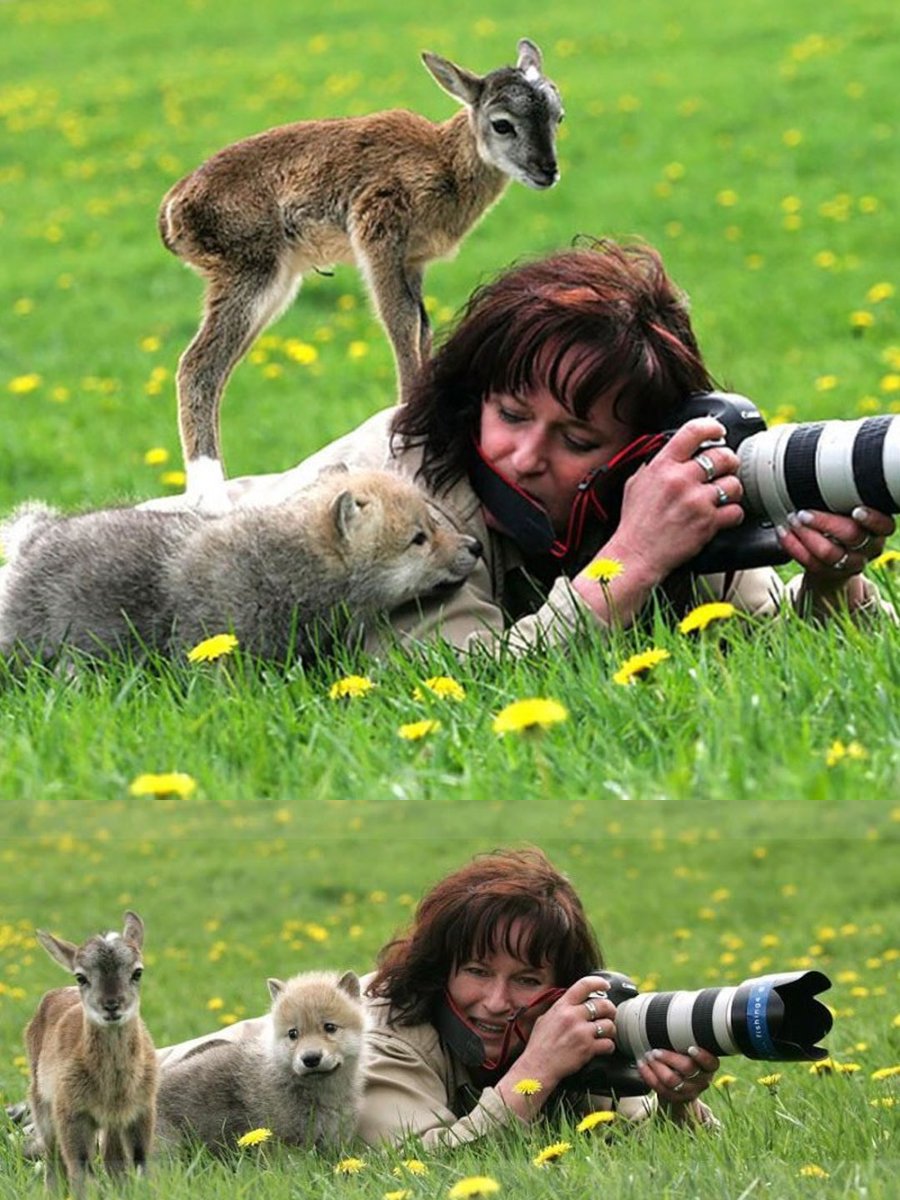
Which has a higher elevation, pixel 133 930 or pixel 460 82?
pixel 460 82

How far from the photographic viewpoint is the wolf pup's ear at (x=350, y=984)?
5.00m

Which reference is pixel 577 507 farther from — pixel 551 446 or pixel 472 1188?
pixel 472 1188

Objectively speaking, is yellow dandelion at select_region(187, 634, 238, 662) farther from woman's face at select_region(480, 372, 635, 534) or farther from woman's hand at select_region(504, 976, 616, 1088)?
woman's hand at select_region(504, 976, 616, 1088)

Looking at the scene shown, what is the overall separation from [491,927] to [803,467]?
4.13 feet

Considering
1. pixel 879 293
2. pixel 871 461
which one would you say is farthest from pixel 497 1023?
pixel 879 293

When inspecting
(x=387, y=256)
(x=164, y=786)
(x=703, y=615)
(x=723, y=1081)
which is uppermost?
(x=387, y=256)

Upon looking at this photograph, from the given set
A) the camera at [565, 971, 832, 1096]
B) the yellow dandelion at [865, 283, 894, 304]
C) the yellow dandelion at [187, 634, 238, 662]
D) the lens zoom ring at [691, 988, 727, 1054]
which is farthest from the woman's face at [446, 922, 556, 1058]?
the yellow dandelion at [865, 283, 894, 304]

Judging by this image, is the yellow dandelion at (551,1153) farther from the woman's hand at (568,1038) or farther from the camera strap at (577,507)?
the camera strap at (577,507)

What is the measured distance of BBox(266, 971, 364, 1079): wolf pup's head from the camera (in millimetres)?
4727

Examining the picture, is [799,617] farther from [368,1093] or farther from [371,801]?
[368,1093]

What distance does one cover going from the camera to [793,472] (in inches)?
164

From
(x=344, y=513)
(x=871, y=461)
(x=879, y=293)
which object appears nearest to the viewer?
(x=871, y=461)

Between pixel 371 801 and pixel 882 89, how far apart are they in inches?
635

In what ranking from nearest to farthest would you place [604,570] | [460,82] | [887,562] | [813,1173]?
1. [813,1173]
2. [604,570]
3. [460,82]
4. [887,562]
